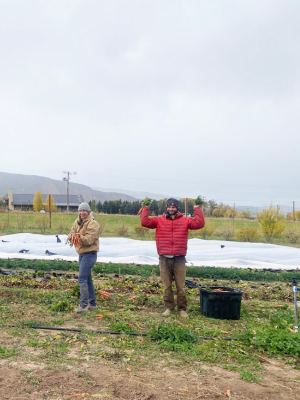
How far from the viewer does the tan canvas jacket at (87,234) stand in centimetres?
586

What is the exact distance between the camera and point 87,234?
19.4 ft

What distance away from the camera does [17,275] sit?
8.99 metres

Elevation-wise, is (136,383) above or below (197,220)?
below

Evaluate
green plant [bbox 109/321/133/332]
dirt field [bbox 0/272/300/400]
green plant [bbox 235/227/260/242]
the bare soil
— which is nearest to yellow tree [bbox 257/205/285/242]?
green plant [bbox 235/227/260/242]

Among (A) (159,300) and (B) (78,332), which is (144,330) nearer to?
(B) (78,332)

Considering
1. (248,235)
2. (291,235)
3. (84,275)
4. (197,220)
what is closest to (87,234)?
(84,275)

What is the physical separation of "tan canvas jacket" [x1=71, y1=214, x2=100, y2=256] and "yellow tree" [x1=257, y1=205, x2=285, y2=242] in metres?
14.6

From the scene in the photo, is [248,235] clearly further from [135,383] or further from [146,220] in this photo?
[135,383]

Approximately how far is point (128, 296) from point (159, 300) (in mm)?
671

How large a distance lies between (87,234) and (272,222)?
1487 centimetres

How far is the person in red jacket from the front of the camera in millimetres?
5879

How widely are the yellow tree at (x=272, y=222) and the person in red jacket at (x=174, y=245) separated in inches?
553

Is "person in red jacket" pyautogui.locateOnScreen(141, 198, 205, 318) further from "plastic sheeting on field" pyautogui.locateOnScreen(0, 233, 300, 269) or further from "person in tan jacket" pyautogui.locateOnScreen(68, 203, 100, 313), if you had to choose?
"plastic sheeting on field" pyautogui.locateOnScreen(0, 233, 300, 269)

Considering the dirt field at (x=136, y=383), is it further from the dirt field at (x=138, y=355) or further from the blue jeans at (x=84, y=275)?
the blue jeans at (x=84, y=275)
